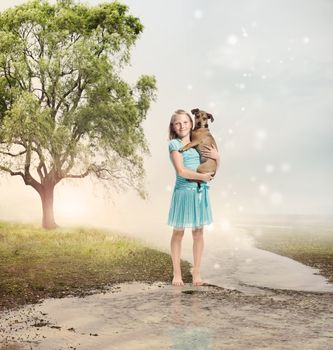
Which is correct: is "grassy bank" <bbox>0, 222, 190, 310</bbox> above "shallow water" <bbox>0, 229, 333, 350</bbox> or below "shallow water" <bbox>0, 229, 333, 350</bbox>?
below

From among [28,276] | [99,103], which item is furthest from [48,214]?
[28,276]

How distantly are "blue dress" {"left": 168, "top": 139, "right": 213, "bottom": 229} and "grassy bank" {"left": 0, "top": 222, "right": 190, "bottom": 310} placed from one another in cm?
223

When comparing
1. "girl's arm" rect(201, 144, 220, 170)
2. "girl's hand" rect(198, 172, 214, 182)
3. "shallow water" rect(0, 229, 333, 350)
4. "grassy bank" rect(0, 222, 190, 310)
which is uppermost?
"girl's arm" rect(201, 144, 220, 170)

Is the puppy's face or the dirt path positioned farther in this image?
the puppy's face

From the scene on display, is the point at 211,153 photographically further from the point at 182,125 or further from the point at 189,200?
the point at 189,200

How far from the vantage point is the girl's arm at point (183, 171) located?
905 cm

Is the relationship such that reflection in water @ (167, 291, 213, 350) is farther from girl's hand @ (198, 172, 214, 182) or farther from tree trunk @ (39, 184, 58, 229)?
tree trunk @ (39, 184, 58, 229)

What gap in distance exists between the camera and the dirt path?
570 centimetres

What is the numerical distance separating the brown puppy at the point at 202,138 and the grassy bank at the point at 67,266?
3135 millimetres

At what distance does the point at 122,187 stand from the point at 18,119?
696 cm

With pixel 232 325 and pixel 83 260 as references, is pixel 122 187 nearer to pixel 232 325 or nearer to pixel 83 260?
pixel 83 260

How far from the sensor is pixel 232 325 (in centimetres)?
640

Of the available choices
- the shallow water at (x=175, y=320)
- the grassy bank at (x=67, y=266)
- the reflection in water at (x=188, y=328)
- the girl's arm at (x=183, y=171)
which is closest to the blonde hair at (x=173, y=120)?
the girl's arm at (x=183, y=171)

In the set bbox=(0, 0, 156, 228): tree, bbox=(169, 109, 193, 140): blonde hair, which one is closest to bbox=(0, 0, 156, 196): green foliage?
bbox=(0, 0, 156, 228): tree
